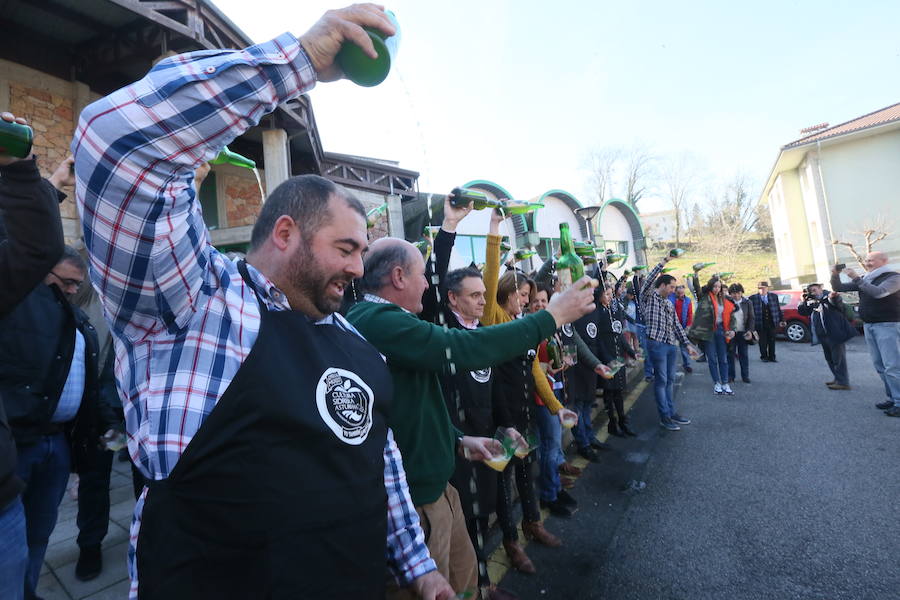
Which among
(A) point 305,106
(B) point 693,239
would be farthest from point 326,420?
(B) point 693,239

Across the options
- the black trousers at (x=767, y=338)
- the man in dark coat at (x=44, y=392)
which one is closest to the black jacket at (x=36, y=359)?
the man in dark coat at (x=44, y=392)

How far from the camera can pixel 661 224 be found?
63.0 m

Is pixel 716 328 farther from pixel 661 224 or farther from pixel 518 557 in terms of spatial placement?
pixel 661 224

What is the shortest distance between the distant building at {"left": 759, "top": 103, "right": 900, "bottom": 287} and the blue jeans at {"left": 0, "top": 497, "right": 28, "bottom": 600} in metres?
30.3

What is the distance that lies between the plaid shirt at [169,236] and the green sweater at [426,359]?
731mm

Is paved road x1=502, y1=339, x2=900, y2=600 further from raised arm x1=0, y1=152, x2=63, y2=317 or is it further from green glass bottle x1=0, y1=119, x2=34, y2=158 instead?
green glass bottle x1=0, y1=119, x2=34, y2=158

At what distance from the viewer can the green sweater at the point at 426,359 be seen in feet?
5.67

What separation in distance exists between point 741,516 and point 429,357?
3.59 metres

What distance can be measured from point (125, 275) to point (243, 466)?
48 cm

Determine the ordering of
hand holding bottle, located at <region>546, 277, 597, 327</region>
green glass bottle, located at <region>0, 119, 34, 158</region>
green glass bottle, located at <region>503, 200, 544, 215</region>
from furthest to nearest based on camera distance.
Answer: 1. green glass bottle, located at <region>503, 200, 544, 215</region>
2. hand holding bottle, located at <region>546, 277, 597, 327</region>
3. green glass bottle, located at <region>0, 119, 34, 158</region>

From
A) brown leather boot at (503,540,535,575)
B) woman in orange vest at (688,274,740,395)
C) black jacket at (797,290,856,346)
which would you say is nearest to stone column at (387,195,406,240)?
woman in orange vest at (688,274,740,395)

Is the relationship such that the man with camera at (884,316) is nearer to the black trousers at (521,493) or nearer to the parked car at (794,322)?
the black trousers at (521,493)

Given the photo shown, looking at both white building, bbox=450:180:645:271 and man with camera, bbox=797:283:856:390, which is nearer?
man with camera, bbox=797:283:856:390

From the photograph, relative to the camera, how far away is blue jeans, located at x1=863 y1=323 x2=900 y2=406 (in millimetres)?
6121
